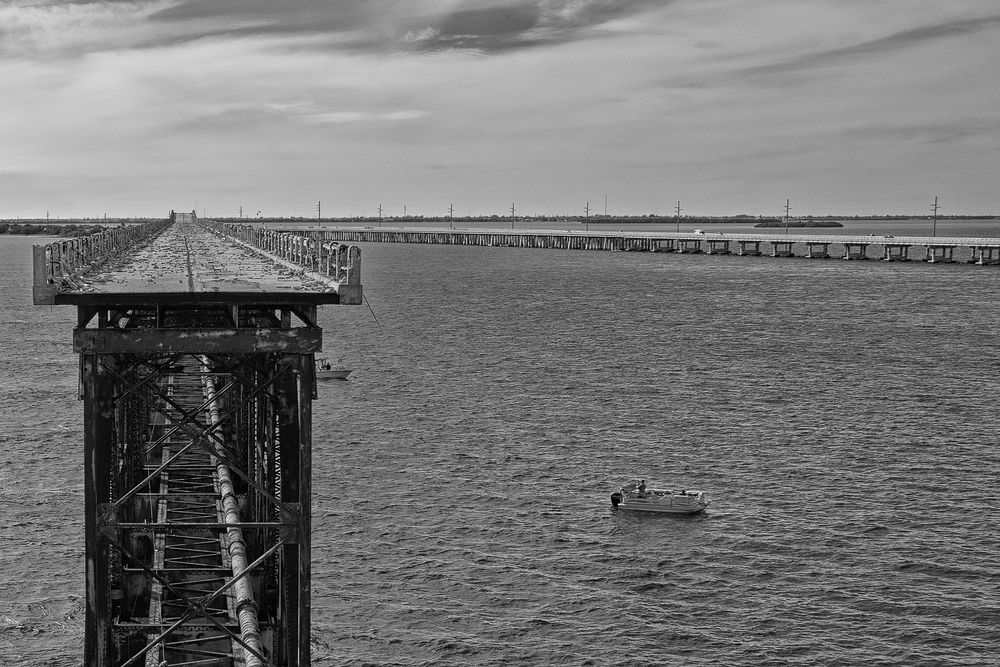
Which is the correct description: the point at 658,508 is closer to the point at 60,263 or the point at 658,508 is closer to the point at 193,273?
the point at 193,273

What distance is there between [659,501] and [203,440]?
2796 centimetres

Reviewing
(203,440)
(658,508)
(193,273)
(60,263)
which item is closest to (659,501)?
(658,508)

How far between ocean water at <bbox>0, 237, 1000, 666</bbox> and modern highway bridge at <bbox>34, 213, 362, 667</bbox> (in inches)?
362

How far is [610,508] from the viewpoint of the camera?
4656 centimetres

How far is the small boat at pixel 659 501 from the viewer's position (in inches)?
1789

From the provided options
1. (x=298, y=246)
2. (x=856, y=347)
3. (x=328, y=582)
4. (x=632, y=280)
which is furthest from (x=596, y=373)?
(x=632, y=280)

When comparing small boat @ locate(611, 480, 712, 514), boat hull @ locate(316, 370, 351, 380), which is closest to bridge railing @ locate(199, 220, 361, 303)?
small boat @ locate(611, 480, 712, 514)

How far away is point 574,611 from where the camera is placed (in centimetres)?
3631

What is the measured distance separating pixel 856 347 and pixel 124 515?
84.7 metres

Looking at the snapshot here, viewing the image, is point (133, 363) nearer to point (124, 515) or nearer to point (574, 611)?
point (124, 515)

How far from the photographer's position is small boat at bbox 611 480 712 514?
45.4m

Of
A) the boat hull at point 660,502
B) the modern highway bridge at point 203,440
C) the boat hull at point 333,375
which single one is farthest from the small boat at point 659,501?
the boat hull at point 333,375

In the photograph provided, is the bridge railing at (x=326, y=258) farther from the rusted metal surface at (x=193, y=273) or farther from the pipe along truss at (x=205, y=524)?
the pipe along truss at (x=205, y=524)

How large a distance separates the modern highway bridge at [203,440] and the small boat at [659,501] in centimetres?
2138
